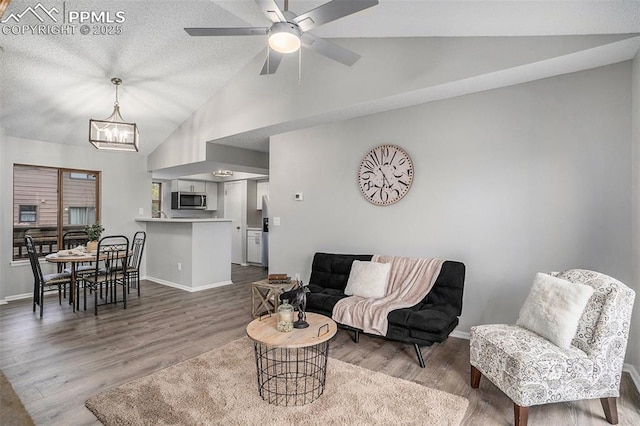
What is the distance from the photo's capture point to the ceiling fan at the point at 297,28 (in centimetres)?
193

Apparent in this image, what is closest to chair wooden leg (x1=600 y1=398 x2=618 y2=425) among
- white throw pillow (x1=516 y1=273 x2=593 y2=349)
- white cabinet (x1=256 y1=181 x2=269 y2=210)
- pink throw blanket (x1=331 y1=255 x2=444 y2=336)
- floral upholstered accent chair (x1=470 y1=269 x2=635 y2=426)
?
floral upholstered accent chair (x1=470 y1=269 x2=635 y2=426)

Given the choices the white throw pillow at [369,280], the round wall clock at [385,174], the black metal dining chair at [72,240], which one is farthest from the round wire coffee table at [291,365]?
the black metal dining chair at [72,240]

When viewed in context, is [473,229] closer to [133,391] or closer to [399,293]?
[399,293]

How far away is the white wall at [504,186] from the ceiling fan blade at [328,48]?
138 cm

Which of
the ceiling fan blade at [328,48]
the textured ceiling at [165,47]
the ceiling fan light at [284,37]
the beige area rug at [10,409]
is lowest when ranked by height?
the beige area rug at [10,409]

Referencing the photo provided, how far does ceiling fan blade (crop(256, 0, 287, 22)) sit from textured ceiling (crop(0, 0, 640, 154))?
1099 millimetres

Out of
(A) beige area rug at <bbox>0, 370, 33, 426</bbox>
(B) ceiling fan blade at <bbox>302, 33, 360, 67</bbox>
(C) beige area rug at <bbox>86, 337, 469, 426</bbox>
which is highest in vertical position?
(B) ceiling fan blade at <bbox>302, 33, 360, 67</bbox>

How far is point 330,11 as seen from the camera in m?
1.99

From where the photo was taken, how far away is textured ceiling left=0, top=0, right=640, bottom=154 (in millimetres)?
2396

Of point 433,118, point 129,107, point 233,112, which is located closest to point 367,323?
point 433,118

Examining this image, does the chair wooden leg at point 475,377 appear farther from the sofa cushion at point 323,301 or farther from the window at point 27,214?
the window at point 27,214

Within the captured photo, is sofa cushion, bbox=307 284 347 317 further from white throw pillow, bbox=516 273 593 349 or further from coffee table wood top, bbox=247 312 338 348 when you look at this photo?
white throw pillow, bbox=516 273 593 349

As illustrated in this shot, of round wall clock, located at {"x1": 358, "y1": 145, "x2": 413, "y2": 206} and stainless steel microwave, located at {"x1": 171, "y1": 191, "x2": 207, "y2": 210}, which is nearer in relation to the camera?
round wall clock, located at {"x1": 358, "y1": 145, "x2": 413, "y2": 206}

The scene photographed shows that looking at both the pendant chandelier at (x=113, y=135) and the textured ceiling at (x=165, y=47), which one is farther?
the pendant chandelier at (x=113, y=135)
